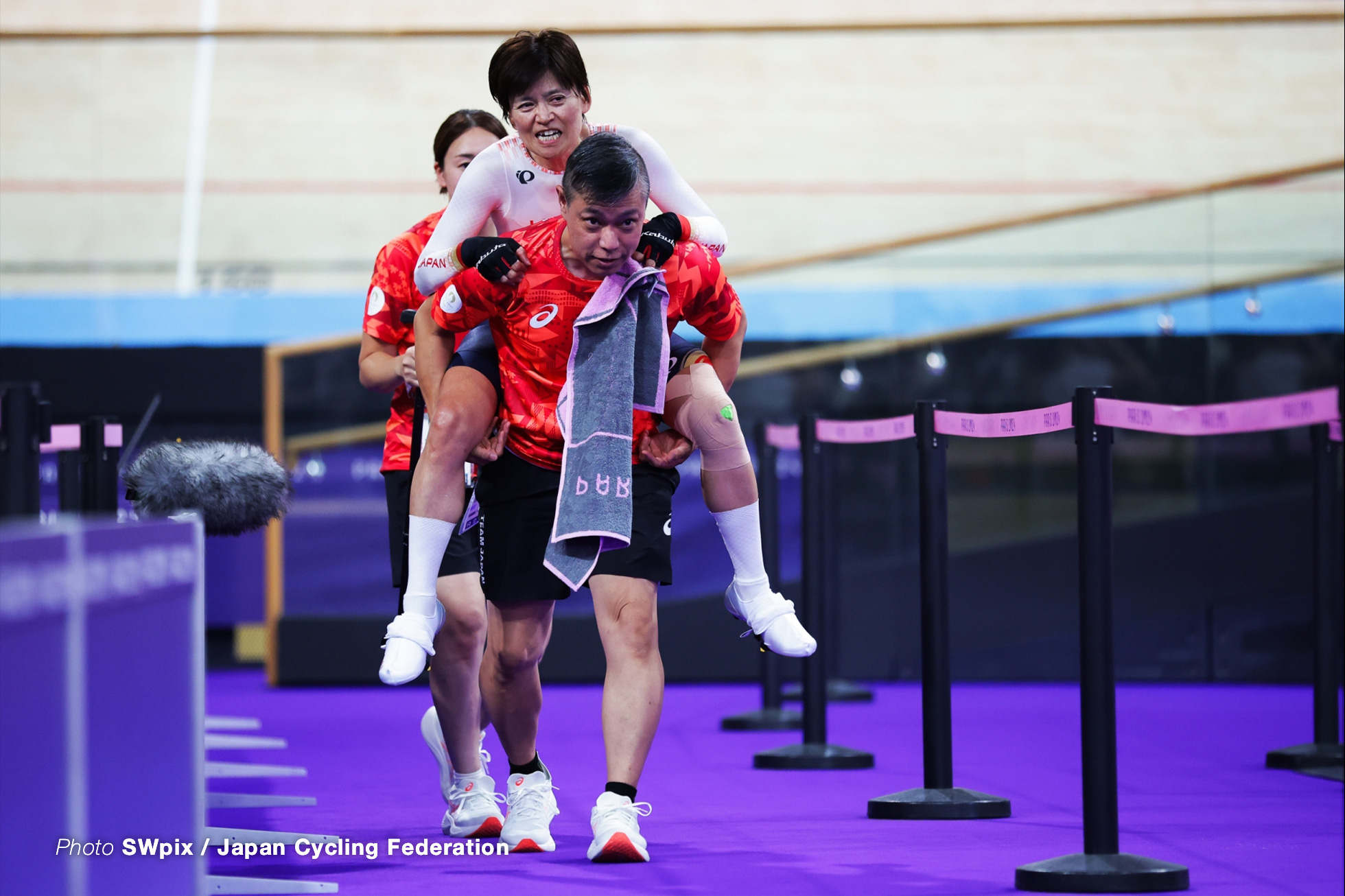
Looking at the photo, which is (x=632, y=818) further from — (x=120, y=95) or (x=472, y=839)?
(x=120, y=95)

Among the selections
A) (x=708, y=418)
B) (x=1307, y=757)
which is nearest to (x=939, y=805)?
(x=708, y=418)

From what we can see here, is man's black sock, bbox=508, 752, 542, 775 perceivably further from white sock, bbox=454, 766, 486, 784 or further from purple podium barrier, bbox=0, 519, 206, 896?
purple podium barrier, bbox=0, 519, 206, 896

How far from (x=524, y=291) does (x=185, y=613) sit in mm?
1228

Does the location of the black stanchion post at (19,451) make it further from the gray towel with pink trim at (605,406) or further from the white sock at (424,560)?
the gray towel with pink trim at (605,406)

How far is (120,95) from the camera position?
6.88 metres

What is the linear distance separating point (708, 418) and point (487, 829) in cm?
96

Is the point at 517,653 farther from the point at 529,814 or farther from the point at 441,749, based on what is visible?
the point at 441,749

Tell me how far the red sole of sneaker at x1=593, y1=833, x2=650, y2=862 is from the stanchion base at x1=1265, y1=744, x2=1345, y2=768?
2.06 m

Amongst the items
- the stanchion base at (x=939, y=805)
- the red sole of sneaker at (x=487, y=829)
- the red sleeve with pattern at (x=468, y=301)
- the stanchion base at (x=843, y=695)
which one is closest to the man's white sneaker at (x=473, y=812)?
the red sole of sneaker at (x=487, y=829)

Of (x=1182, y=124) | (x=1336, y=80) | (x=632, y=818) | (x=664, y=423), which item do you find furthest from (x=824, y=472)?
(x=1182, y=124)

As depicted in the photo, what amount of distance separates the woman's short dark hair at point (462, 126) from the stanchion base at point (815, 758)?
1797 mm

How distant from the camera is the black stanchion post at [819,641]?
13.8 feet

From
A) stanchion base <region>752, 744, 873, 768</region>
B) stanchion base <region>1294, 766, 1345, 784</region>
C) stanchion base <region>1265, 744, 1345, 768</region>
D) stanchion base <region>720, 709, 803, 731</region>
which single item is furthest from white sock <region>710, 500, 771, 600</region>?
stanchion base <region>720, 709, 803, 731</region>

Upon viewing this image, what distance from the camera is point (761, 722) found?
515 cm
